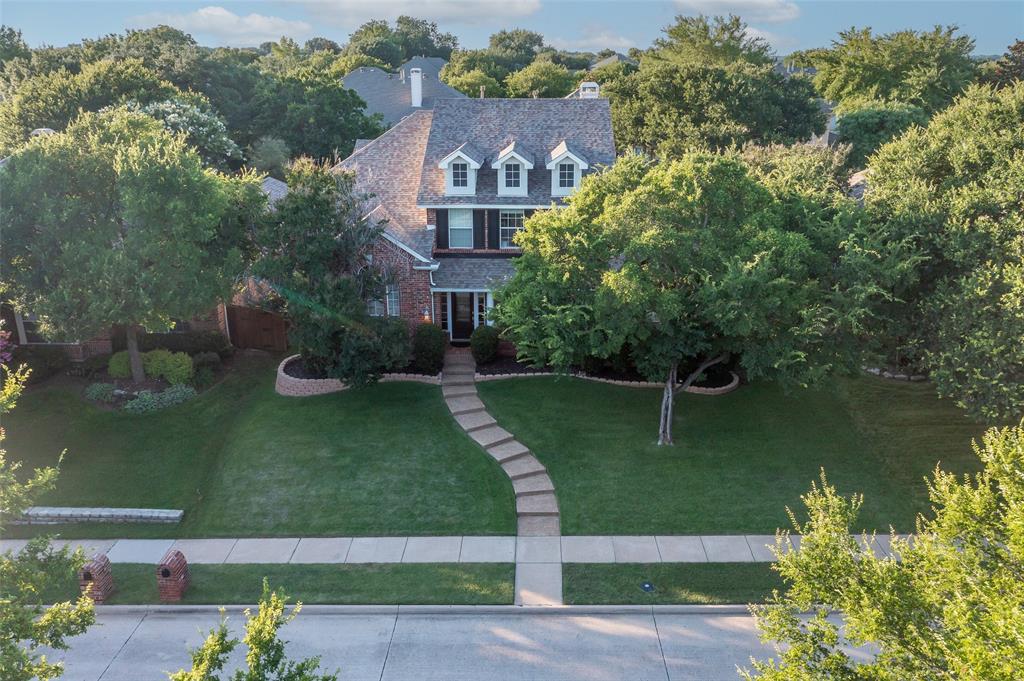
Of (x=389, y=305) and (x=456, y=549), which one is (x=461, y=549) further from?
(x=389, y=305)

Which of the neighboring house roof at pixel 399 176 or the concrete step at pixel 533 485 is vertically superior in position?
the neighboring house roof at pixel 399 176

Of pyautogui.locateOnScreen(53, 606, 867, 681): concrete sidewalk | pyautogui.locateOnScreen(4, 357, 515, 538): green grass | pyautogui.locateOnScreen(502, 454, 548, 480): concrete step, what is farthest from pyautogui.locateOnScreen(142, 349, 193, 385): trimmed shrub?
pyautogui.locateOnScreen(502, 454, 548, 480): concrete step

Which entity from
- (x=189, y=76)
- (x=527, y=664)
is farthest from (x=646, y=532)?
(x=189, y=76)

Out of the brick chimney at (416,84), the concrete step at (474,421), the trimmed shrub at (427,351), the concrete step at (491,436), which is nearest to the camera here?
the concrete step at (491,436)

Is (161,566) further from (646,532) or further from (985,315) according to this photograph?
(985,315)

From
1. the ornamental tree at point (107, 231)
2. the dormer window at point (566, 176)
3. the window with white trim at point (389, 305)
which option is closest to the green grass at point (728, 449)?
the window with white trim at point (389, 305)

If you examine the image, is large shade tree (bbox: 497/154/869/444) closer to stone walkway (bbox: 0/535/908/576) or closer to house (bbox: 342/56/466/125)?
stone walkway (bbox: 0/535/908/576)

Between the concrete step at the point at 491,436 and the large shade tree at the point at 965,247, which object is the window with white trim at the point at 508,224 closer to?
the concrete step at the point at 491,436

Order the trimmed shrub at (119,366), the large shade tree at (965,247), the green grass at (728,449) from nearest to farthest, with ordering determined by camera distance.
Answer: the large shade tree at (965,247), the green grass at (728,449), the trimmed shrub at (119,366)
